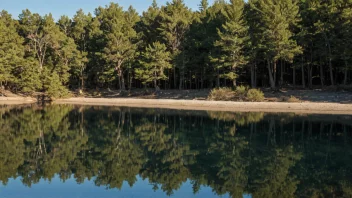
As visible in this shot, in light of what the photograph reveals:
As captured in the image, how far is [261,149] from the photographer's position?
17.2 metres

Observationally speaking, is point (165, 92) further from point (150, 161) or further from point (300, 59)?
point (150, 161)

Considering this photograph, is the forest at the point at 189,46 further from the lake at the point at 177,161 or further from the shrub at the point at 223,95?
the lake at the point at 177,161

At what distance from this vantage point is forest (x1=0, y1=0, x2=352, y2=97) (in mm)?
42875

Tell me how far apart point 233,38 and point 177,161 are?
1281 inches

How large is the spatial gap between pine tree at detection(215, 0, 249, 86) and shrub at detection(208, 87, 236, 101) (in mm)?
2276

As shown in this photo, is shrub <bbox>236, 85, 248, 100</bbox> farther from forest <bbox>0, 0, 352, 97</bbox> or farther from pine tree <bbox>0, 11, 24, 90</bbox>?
pine tree <bbox>0, 11, 24, 90</bbox>

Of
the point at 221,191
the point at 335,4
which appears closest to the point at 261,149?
the point at 221,191

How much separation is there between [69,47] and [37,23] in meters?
9.40

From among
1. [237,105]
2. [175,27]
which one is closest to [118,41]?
[175,27]

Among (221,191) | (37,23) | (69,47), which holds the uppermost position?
(37,23)

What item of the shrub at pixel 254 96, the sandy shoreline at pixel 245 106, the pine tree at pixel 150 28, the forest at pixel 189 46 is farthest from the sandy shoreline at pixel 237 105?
the pine tree at pixel 150 28

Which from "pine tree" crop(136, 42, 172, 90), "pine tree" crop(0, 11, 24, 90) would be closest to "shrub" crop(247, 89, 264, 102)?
"pine tree" crop(136, 42, 172, 90)

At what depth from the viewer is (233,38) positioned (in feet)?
147

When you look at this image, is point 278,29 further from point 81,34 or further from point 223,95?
point 81,34
